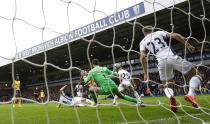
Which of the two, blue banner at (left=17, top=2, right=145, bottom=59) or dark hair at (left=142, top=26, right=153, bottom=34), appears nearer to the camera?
dark hair at (left=142, top=26, right=153, bottom=34)

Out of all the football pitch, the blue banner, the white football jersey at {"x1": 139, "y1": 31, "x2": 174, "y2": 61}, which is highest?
the blue banner

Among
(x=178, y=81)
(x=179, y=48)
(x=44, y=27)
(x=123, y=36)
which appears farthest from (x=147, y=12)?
(x=44, y=27)

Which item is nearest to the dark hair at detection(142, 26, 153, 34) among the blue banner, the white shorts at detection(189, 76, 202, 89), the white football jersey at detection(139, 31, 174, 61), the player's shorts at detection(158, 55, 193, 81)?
the white football jersey at detection(139, 31, 174, 61)

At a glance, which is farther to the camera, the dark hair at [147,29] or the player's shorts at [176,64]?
the player's shorts at [176,64]

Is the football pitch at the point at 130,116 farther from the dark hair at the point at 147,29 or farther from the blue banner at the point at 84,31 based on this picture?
the blue banner at the point at 84,31

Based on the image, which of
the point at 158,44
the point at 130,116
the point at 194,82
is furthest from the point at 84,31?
the point at 194,82

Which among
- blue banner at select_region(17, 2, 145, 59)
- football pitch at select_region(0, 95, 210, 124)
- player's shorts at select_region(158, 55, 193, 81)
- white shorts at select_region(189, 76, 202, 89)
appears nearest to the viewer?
football pitch at select_region(0, 95, 210, 124)

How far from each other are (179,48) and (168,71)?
14.6 meters

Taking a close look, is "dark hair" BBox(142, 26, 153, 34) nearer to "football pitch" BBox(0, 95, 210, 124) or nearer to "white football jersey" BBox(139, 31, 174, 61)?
"white football jersey" BBox(139, 31, 174, 61)

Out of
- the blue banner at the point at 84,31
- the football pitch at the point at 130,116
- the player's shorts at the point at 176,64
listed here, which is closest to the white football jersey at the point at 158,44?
the player's shorts at the point at 176,64

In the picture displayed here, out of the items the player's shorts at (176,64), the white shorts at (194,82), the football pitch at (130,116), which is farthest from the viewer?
→ the white shorts at (194,82)

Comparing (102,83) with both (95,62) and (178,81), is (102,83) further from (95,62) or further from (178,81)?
(178,81)

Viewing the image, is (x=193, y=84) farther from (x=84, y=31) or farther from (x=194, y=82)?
(x=84, y=31)

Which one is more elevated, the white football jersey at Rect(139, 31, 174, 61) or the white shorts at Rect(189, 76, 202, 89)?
the white football jersey at Rect(139, 31, 174, 61)
